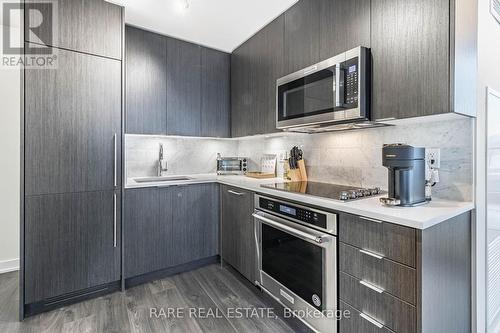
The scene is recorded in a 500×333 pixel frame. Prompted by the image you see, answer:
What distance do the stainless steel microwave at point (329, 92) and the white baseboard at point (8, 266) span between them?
3.04 m

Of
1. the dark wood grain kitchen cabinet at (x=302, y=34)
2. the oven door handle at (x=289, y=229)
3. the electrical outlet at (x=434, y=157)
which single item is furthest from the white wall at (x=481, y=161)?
the dark wood grain kitchen cabinet at (x=302, y=34)

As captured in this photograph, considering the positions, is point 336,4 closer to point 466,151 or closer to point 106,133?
point 466,151

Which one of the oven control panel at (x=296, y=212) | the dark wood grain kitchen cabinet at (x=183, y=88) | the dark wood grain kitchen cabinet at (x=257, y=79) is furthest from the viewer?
the dark wood grain kitchen cabinet at (x=183, y=88)

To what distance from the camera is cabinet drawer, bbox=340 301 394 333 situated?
1.24 meters

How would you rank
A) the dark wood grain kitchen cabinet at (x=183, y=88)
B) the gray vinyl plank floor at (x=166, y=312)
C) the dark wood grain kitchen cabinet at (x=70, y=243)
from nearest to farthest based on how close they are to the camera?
the gray vinyl plank floor at (x=166, y=312) < the dark wood grain kitchen cabinet at (x=70, y=243) < the dark wood grain kitchen cabinet at (x=183, y=88)

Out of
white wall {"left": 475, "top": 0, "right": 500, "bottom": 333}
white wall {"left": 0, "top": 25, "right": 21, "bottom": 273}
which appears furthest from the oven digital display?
white wall {"left": 0, "top": 25, "right": 21, "bottom": 273}

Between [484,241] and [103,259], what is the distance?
8.72ft

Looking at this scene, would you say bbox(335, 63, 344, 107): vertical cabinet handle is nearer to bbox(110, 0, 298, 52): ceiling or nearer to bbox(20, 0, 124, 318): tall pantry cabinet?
bbox(110, 0, 298, 52): ceiling

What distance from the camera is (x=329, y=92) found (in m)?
1.71

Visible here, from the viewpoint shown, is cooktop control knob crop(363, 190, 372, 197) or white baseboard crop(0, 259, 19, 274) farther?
white baseboard crop(0, 259, 19, 274)

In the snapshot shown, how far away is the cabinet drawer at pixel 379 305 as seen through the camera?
3.63 feet

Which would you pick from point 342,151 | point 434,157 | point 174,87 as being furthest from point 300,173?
point 174,87

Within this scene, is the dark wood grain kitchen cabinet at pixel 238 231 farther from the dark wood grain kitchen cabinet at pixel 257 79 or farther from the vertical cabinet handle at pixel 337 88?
the vertical cabinet handle at pixel 337 88

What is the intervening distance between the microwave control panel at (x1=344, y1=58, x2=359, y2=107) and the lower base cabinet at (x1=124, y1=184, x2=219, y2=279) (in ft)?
5.34
